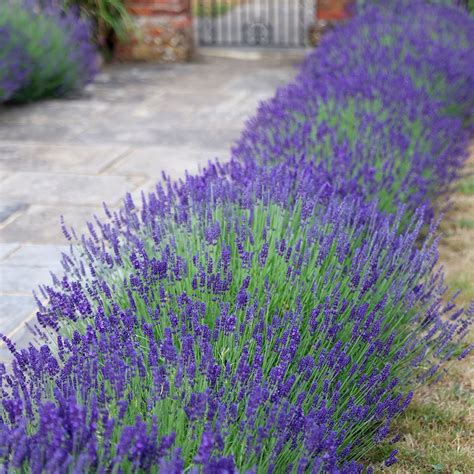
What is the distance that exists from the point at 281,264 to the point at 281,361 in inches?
20.7

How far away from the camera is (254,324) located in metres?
2.39

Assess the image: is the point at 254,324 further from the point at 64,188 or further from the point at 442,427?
the point at 64,188

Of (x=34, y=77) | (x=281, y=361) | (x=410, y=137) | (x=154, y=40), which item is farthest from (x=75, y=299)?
(x=154, y=40)

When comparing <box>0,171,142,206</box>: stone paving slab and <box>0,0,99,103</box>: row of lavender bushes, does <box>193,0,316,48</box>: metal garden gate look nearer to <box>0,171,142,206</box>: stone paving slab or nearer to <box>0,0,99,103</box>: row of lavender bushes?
<box>0,0,99,103</box>: row of lavender bushes

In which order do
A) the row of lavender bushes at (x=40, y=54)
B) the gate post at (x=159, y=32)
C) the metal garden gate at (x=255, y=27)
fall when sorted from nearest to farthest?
the row of lavender bushes at (x=40, y=54)
the gate post at (x=159, y=32)
the metal garden gate at (x=255, y=27)

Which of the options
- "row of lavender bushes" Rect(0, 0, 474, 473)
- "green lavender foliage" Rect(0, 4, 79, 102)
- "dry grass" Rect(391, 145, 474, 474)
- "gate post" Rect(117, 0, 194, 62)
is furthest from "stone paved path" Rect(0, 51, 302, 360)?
"dry grass" Rect(391, 145, 474, 474)

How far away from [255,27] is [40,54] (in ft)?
13.1

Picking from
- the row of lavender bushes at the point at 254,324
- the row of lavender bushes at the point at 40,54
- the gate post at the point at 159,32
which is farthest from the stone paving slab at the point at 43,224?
the gate post at the point at 159,32

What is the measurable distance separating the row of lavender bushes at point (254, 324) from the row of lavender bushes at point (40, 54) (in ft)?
10.2

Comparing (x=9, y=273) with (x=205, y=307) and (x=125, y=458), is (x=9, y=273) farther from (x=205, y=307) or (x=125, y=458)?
(x=125, y=458)

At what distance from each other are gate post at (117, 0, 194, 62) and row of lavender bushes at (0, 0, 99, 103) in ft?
4.35

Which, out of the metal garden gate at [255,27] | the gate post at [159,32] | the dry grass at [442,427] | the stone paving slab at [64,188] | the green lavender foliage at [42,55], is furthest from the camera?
the metal garden gate at [255,27]

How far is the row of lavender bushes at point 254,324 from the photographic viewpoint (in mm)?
1843

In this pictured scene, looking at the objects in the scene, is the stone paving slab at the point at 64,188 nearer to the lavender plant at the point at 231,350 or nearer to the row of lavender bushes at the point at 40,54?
the row of lavender bushes at the point at 40,54
